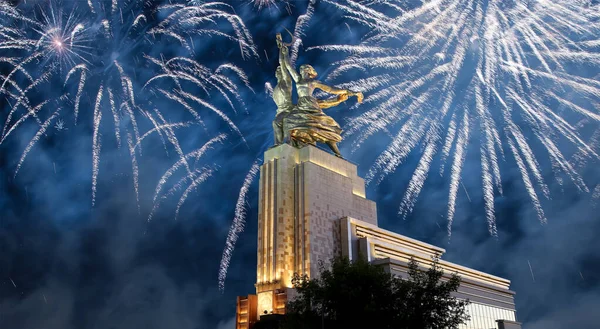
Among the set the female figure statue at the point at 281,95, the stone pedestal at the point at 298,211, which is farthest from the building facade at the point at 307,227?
the female figure statue at the point at 281,95

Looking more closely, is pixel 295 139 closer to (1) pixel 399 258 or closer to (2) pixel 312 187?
(2) pixel 312 187

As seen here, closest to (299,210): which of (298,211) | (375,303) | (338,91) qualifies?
(298,211)

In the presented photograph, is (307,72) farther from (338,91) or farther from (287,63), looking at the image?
(338,91)

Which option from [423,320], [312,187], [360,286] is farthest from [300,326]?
[312,187]

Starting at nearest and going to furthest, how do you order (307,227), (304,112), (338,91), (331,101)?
1. (307,227)
2. (304,112)
3. (338,91)
4. (331,101)

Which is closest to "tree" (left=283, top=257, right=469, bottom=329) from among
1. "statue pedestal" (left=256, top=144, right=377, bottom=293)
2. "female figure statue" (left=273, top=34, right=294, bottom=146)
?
"statue pedestal" (left=256, top=144, right=377, bottom=293)

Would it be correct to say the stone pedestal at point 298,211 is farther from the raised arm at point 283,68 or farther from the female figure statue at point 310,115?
the raised arm at point 283,68

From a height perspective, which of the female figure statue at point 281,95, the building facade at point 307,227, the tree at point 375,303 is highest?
the female figure statue at point 281,95
